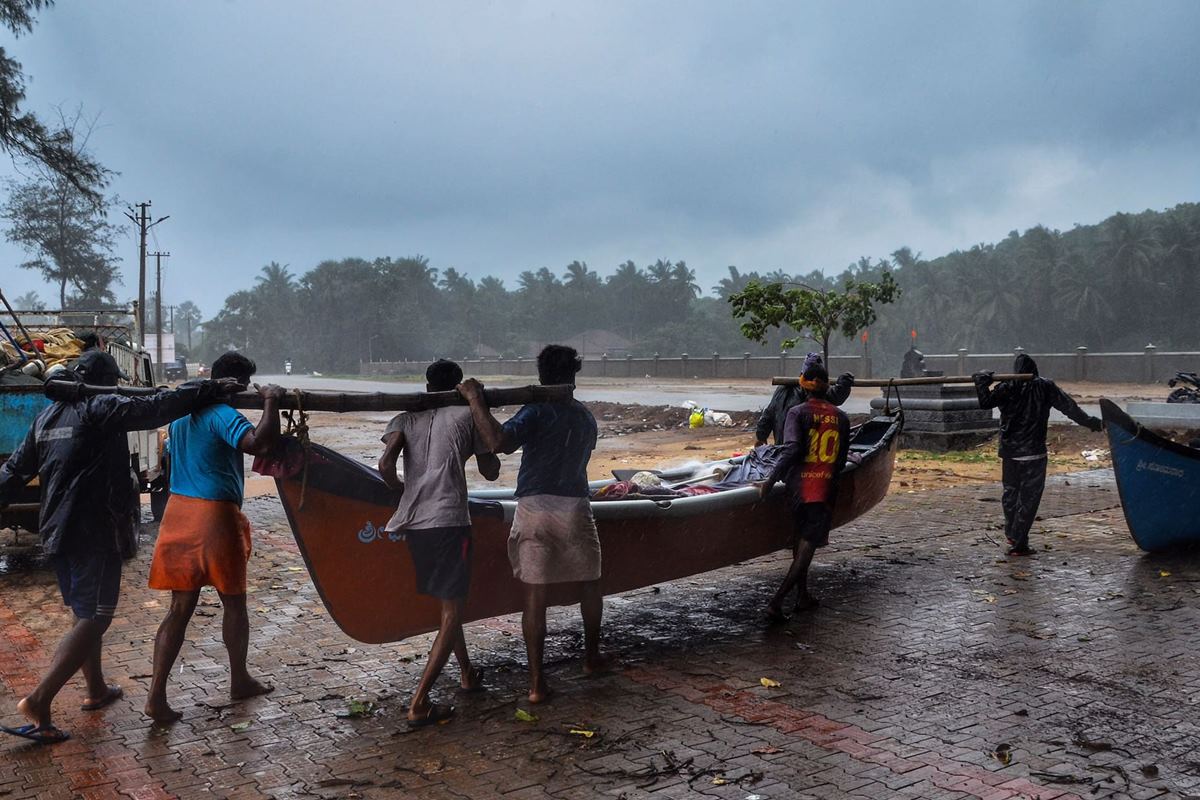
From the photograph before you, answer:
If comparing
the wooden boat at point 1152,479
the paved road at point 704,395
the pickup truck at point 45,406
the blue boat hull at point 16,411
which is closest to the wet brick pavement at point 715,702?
the wooden boat at point 1152,479

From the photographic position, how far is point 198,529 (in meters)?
5.12

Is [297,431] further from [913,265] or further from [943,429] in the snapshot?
[913,265]

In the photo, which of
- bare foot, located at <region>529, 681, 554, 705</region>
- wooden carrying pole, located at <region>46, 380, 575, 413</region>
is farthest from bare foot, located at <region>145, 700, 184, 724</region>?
bare foot, located at <region>529, 681, 554, 705</region>

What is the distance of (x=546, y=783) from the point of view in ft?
14.0

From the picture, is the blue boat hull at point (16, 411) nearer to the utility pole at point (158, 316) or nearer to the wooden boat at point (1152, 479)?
the wooden boat at point (1152, 479)

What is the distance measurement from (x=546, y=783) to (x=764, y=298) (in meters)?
14.5

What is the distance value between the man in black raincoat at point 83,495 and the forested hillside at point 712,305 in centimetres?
4761

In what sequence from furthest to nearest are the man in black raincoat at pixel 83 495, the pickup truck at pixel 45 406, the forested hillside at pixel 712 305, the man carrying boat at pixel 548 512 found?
the forested hillside at pixel 712 305
the pickup truck at pixel 45 406
the man carrying boat at pixel 548 512
the man in black raincoat at pixel 83 495

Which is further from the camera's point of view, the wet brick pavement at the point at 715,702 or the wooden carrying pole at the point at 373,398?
the wooden carrying pole at the point at 373,398

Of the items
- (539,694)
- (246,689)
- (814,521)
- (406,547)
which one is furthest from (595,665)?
(814,521)

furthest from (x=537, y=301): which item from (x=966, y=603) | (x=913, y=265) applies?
(x=966, y=603)

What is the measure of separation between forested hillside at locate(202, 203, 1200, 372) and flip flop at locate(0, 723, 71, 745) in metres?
48.0

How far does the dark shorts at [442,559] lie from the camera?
17.0 feet

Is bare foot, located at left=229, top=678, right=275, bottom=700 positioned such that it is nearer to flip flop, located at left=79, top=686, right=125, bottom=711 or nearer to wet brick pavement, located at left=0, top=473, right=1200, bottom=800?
wet brick pavement, located at left=0, top=473, right=1200, bottom=800
